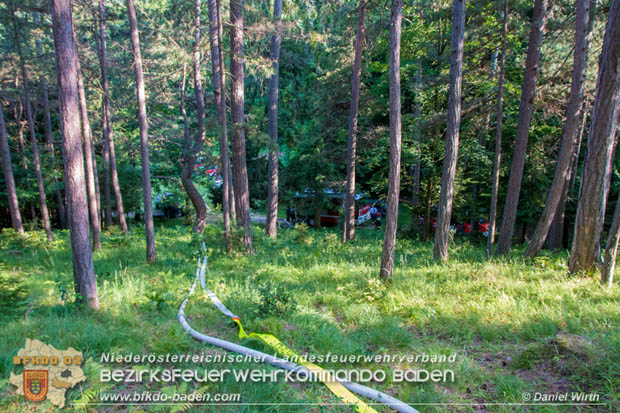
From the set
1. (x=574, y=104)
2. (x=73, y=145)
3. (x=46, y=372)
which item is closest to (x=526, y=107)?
(x=574, y=104)

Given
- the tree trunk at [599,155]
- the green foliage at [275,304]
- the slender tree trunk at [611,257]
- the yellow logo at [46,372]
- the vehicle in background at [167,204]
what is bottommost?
the vehicle in background at [167,204]

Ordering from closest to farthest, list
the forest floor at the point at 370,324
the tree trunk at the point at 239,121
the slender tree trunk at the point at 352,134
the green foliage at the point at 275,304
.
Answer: the forest floor at the point at 370,324, the green foliage at the point at 275,304, the tree trunk at the point at 239,121, the slender tree trunk at the point at 352,134

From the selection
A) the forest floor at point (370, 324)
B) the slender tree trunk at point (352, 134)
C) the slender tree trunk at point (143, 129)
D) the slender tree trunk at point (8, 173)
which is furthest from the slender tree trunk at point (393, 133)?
the slender tree trunk at point (8, 173)

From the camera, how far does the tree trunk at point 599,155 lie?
19.4ft

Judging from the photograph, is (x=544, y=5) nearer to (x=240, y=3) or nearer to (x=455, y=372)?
(x=240, y=3)

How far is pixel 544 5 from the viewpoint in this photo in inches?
355

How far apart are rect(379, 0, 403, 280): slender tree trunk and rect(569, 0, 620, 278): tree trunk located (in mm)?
3776

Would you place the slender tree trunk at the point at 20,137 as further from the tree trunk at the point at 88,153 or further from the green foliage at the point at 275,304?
the green foliage at the point at 275,304

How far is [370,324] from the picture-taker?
17.6ft

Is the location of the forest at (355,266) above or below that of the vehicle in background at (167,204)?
above

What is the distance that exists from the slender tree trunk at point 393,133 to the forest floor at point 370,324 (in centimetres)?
75

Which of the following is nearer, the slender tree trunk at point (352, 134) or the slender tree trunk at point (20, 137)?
the slender tree trunk at point (352, 134)

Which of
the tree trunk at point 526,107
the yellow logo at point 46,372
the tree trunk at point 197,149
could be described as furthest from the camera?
the tree trunk at point 197,149

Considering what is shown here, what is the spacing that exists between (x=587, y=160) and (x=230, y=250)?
9825 millimetres
